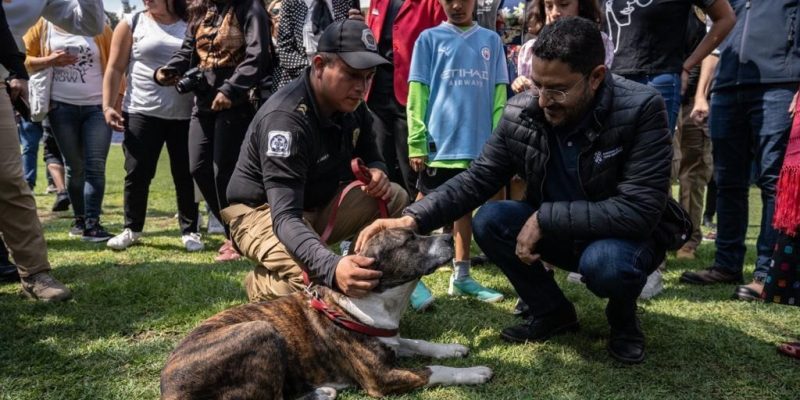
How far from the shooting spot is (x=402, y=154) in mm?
5441

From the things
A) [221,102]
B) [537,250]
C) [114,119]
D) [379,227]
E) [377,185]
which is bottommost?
[537,250]

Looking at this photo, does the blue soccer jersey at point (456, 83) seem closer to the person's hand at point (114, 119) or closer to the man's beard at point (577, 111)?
the man's beard at point (577, 111)

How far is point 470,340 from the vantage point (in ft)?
12.4

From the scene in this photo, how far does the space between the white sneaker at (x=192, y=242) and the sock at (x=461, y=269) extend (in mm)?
3042

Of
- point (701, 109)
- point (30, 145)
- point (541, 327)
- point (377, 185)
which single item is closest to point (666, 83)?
point (701, 109)

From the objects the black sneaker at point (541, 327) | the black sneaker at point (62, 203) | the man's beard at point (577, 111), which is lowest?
the black sneaker at point (62, 203)

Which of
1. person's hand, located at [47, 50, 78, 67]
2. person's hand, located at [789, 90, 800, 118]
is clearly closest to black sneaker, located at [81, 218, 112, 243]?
person's hand, located at [47, 50, 78, 67]

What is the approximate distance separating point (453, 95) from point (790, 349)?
2740mm

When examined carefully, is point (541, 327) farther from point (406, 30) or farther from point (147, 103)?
point (147, 103)

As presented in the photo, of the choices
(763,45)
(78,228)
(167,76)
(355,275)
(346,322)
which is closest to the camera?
(355,275)

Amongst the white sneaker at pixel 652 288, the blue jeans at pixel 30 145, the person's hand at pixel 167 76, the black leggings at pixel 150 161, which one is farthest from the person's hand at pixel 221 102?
the blue jeans at pixel 30 145

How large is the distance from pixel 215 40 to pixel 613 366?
13.8ft

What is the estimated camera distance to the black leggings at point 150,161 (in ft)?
20.1

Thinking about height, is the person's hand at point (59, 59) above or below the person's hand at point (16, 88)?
above
